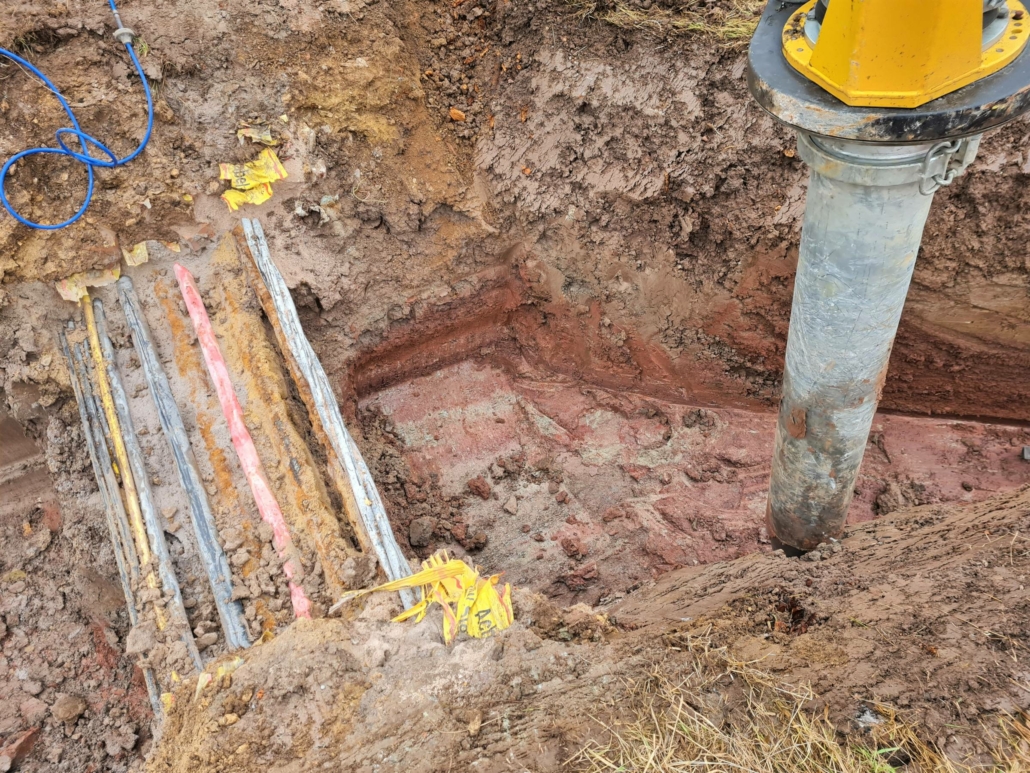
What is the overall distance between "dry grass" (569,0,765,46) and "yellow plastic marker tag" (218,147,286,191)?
2.24 metres

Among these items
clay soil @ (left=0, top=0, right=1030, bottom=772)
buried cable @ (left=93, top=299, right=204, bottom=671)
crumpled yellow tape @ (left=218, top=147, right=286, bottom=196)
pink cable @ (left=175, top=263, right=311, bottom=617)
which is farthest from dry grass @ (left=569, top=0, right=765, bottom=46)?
buried cable @ (left=93, top=299, right=204, bottom=671)

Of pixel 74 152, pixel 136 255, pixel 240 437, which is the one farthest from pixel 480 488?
pixel 74 152

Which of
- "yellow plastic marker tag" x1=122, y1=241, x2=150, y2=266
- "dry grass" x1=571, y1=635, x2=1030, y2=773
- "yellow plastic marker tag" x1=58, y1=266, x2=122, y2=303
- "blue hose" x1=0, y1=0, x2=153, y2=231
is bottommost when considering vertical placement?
"dry grass" x1=571, y1=635, x2=1030, y2=773

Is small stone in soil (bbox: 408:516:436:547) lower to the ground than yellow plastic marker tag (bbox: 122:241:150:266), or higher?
lower

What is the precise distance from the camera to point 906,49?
70.4 inches

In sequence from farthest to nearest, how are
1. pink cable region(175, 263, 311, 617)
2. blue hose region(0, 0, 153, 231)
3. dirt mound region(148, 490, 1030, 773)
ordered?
blue hose region(0, 0, 153, 231) < pink cable region(175, 263, 311, 617) < dirt mound region(148, 490, 1030, 773)

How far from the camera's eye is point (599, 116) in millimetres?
4422

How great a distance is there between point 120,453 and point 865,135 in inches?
Answer: 152

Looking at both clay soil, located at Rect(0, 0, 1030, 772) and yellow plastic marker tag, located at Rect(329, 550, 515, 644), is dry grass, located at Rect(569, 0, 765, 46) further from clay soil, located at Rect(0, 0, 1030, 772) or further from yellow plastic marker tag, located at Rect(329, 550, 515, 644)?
yellow plastic marker tag, located at Rect(329, 550, 515, 644)

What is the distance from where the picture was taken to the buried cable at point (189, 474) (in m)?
3.18

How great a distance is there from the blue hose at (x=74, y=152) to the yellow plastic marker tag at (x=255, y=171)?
1.64 ft

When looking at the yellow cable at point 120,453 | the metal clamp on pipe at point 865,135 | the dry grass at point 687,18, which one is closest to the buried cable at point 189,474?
the yellow cable at point 120,453

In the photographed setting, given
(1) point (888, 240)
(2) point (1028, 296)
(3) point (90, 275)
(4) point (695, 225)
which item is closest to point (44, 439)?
(3) point (90, 275)

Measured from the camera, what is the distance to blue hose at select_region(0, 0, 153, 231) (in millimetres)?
3939
